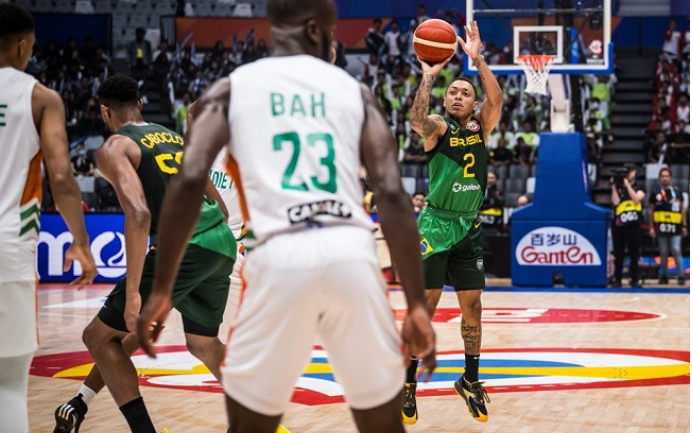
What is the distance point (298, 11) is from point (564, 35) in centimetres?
1209

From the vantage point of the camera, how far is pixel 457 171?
20.9 ft

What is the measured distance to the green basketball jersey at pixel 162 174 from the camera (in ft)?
16.3

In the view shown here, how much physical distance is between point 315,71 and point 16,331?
151cm

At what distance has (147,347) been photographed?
302cm

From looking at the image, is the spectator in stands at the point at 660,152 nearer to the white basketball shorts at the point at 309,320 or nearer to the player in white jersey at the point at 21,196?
the player in white jersey at the point at 21,196

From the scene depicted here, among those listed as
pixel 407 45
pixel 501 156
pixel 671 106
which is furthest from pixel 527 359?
pixel 407 45

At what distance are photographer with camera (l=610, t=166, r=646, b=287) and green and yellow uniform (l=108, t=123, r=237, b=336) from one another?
36.6 ft

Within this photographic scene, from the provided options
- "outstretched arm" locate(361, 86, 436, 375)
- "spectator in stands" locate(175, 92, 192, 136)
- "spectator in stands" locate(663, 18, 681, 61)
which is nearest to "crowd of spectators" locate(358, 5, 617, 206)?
"spectator in stands" locate(663, 18, 681, 61)

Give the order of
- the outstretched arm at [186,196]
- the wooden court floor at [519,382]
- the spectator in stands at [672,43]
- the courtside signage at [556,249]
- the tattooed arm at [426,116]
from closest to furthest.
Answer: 1. the outstretched arm at [186,196]
2. the tattooed arm at [426,116]
3. the wooden court floor at [519,382]
4. the courtside signage at [556,249]
5. the spectator in stands at [672,43]

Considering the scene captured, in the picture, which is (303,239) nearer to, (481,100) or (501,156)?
(501,156)

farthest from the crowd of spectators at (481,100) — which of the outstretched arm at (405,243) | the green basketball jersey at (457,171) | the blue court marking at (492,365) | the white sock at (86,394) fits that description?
the outstretched arm at (405,243)

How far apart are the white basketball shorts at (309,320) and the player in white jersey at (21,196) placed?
1069 mm

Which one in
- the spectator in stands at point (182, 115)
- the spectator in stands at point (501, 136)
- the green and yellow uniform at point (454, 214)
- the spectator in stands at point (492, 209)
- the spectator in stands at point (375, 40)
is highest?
the spectator in stands at point (375, 40)

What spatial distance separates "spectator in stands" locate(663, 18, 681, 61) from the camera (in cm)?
2261
